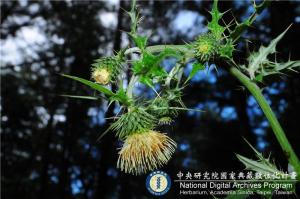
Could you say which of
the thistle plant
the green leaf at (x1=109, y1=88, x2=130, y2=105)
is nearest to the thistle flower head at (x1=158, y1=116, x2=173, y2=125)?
the thistle plant

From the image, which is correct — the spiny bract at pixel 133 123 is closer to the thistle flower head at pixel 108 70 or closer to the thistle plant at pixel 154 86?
the thistle plant at pixel 154 86

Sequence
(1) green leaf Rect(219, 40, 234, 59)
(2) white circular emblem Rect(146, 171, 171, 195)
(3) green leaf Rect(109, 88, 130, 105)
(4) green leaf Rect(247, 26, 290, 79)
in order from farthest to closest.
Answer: (2) white circular emblem Rect(146, 171, 171, 195) < (4) green leaf Rect(247, 26, 290, 79) < (1) green leaf Rect(219, 40, 234, 59) < (3) green leaf Rect(109, 88, 130, 105)

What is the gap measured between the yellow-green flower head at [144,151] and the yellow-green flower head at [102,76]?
0.39m

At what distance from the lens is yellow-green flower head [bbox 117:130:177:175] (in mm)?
2354

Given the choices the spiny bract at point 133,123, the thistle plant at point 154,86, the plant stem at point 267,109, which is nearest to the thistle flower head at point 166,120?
the thistle plant at point 154,86

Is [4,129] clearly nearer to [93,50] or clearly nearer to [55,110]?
[55,110]

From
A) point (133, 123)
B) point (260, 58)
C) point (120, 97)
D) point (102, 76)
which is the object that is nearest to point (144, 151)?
point (133, 123)

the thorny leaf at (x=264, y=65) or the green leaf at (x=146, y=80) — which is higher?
the thorny leaf at (x=264, y=65)

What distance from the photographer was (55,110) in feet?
72.8

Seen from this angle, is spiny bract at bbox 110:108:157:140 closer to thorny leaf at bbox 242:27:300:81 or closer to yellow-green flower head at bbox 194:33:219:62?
yellow-green flower head at bbox 194:33:219:62

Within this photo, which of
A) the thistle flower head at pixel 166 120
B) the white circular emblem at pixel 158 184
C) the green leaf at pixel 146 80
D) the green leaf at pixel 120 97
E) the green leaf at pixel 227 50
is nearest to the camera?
the green leaf at pixel 120 97

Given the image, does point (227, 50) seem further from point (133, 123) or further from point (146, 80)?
point (133, 123)

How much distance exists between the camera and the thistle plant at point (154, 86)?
2307 millimetres

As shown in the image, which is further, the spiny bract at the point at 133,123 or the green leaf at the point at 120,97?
the spiny bract at the point at 133,123
